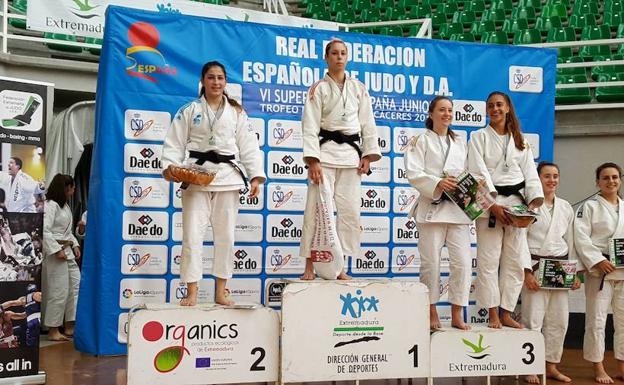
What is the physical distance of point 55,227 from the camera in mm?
6980

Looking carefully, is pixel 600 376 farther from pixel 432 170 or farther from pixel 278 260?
pixel 278 260

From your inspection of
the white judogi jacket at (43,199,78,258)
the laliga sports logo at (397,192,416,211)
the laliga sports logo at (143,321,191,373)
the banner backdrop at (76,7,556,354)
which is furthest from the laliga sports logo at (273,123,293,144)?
the laliga sports logo at (143,321,191,373)

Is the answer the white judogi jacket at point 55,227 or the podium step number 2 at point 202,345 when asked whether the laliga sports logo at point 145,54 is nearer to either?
the white judogi jacket at point 55,227

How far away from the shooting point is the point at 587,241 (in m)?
5.51

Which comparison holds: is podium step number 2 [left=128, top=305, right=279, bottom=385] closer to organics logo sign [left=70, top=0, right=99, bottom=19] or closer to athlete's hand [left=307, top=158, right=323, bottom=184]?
athlete's hand [left=307, top=158, right=323, bottom=184]

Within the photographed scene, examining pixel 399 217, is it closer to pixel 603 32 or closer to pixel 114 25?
pixel 114 25

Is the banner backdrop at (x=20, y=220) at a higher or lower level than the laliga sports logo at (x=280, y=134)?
lower

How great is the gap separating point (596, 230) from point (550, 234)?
15.2 inches

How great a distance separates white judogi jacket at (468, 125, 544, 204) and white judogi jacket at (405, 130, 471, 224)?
11cm

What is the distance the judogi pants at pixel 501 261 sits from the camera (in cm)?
509

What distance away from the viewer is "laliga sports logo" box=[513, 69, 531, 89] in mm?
7188

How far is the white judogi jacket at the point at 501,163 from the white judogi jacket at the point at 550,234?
372 mm

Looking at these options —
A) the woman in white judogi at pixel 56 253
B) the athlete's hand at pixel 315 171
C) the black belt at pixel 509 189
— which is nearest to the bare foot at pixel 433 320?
the black belt at pixel 509 189

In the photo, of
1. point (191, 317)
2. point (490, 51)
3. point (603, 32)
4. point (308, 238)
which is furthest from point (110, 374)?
point (603, 32)
